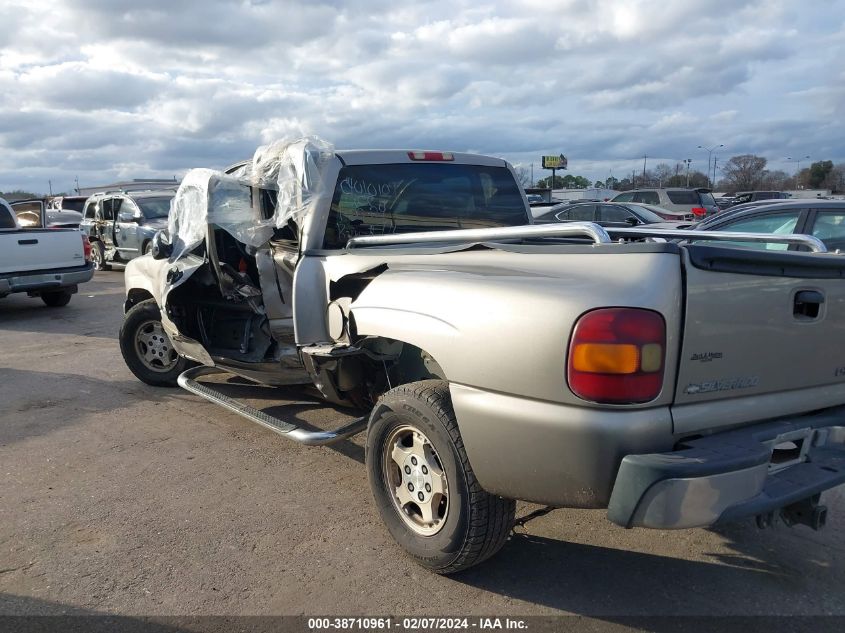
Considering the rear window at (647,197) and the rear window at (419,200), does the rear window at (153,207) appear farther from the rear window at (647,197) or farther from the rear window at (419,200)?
the rear window at (647,197)

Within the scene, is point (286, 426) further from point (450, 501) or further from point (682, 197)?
point (682, 197)

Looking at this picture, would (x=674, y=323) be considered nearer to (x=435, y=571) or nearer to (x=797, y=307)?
(x=797, y=307)

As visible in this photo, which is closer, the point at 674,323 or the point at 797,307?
the point at 674,323

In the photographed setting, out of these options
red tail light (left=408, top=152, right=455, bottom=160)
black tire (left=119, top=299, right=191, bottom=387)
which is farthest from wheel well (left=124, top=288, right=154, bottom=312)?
red tail light (left=408, top=152, right=455, bottom=160)

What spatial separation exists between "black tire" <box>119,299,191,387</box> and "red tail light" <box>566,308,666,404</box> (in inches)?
184

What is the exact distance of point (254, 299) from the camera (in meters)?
5.19

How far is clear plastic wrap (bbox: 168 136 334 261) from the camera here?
4.34m

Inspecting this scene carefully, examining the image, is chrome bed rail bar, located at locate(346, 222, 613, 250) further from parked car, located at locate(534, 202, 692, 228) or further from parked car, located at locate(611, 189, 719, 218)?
parked car, located at locate(611, 189, 719, 218)

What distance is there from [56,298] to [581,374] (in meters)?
11.8

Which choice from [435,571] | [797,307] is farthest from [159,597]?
[797,307]

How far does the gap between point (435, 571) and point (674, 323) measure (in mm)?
1567

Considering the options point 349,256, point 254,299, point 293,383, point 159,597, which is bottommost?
point 159,597

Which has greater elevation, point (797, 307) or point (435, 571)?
point (797, 307)

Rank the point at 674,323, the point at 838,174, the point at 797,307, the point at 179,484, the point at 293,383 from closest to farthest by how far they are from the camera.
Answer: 1. the point at 674,323
2. the point at 797,307
3. the point at 179,484
4. the point at 293,383
5. the point at 838,174
